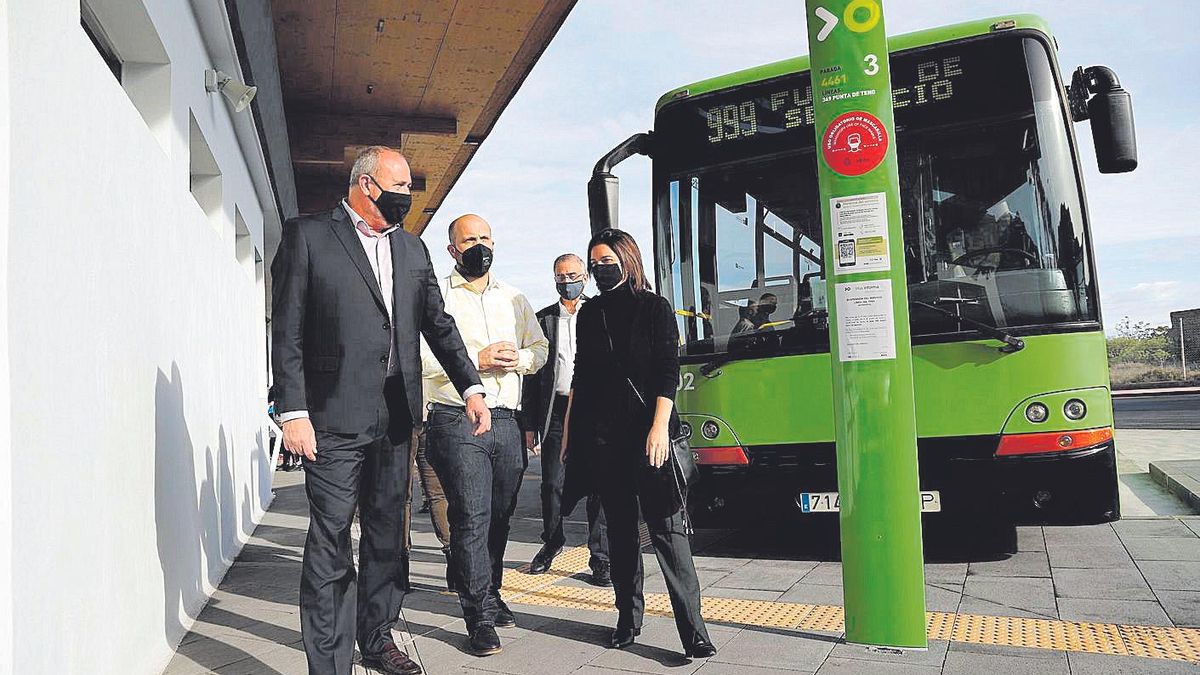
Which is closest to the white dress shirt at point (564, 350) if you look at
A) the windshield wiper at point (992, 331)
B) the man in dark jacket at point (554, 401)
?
the man in dark jacket at point (554, 401)

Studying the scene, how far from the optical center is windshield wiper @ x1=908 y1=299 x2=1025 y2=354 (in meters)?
6.09

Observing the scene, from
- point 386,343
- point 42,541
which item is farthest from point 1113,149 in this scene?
point 42,541

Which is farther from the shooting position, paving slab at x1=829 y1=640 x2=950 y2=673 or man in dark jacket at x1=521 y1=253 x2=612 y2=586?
man in dark jacket at x1=521 y1=253 x2=612 y2=586

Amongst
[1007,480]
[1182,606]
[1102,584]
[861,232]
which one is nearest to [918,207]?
[1007,480]

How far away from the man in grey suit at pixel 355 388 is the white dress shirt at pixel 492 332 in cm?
60

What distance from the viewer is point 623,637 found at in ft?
15.9

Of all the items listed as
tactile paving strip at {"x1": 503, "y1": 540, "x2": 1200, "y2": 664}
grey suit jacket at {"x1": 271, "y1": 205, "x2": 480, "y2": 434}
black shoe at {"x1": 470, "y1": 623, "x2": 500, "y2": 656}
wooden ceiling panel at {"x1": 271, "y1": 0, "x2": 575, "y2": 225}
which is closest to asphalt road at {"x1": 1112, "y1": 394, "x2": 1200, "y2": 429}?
wooden ceiling panel at {"x1": 271, "y1": 0, "x2": 575, "y2": 225}

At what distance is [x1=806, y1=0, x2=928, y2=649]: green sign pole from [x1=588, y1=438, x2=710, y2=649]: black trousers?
0.70m

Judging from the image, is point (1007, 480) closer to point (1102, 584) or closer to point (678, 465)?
point (1102, 584)

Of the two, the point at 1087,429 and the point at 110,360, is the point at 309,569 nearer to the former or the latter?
the point at 110,360

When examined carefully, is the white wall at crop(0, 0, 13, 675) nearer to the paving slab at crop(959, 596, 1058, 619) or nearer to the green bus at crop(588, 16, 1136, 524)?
the green bus at crop(588, 16, 1136, 524)

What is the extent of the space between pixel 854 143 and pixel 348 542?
2.69 metres

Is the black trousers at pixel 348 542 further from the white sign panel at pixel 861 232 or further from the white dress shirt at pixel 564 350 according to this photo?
the white dress shirt at pixel 564 350

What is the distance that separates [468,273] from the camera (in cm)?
549
